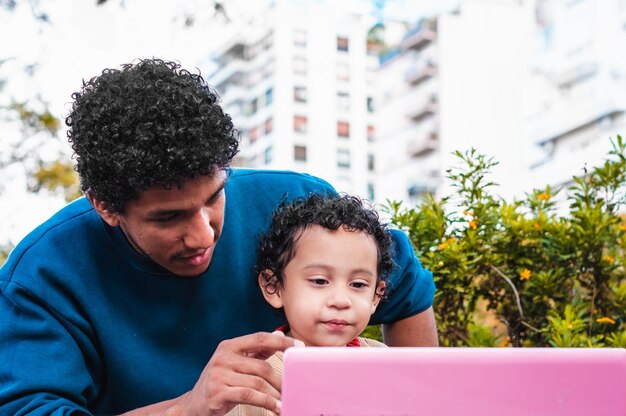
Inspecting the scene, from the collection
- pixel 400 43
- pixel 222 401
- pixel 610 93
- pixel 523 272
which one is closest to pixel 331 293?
pixel 222 401

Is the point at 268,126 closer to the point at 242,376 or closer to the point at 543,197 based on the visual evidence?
the point at 543,197

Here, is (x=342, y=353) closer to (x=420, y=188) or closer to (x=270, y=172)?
(x=270, y=172)

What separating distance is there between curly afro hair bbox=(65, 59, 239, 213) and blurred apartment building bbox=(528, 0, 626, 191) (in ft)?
114

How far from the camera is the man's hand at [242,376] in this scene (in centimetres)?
171

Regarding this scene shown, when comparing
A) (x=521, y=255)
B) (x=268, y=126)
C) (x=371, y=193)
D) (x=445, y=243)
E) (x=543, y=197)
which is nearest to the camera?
(x=445, y=243)

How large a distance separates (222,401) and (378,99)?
5543 cm

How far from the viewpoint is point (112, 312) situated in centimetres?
236

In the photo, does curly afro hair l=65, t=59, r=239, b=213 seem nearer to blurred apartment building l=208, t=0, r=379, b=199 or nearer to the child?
the child

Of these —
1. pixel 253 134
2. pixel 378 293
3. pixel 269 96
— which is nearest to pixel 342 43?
pixel 269 96

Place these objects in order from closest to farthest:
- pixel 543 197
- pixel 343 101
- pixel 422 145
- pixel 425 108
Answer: pixel 543 197, pixel 422 145, pixel 425 108, pixel 343 101

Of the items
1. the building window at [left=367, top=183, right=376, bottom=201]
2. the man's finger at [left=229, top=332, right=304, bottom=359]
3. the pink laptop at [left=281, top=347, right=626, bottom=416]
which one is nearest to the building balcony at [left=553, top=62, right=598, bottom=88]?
the building window at [left=367, top=183, right=376, bottom=201]

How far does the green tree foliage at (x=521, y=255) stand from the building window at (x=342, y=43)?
185 feet

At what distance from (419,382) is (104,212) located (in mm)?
1095

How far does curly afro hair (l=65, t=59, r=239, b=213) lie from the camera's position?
2.13 m
